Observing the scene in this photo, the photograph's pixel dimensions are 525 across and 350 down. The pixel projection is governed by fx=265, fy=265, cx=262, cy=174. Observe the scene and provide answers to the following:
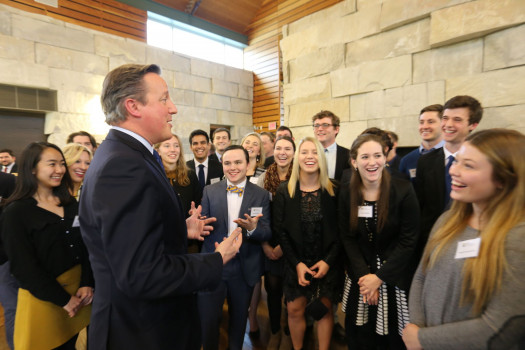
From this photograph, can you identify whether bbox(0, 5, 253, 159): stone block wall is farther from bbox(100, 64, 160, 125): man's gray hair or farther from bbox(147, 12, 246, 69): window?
bbox(100, 64, 160, 125): man's gray hair

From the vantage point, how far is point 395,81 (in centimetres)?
377

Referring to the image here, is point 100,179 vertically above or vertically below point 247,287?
above

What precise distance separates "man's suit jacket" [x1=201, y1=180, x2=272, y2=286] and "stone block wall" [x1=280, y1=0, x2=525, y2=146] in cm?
272

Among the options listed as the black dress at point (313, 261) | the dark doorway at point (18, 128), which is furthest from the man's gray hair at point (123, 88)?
the dark doorway at point (18, 128)

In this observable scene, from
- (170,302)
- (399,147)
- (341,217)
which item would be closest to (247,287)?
(341,217)

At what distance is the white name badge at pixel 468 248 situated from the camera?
920mm

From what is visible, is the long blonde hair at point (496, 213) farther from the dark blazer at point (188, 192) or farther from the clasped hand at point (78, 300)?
the dark blazer at point (188, 192)

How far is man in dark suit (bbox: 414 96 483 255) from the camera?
1954 mm

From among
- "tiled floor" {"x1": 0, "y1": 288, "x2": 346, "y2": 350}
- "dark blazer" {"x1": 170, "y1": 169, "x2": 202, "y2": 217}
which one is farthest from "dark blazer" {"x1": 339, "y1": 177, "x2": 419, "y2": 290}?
"dark blazer" {"x1": 170, "y1": 169, "x2": 202, "y2": 217}

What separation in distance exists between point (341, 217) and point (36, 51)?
239 inches

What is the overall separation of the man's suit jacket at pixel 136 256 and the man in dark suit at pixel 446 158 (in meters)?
1.73

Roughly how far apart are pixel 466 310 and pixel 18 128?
22.7 ft

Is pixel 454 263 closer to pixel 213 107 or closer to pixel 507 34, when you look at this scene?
pixel 507 34

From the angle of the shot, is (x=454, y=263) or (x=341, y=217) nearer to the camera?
(x=454, y=263)
